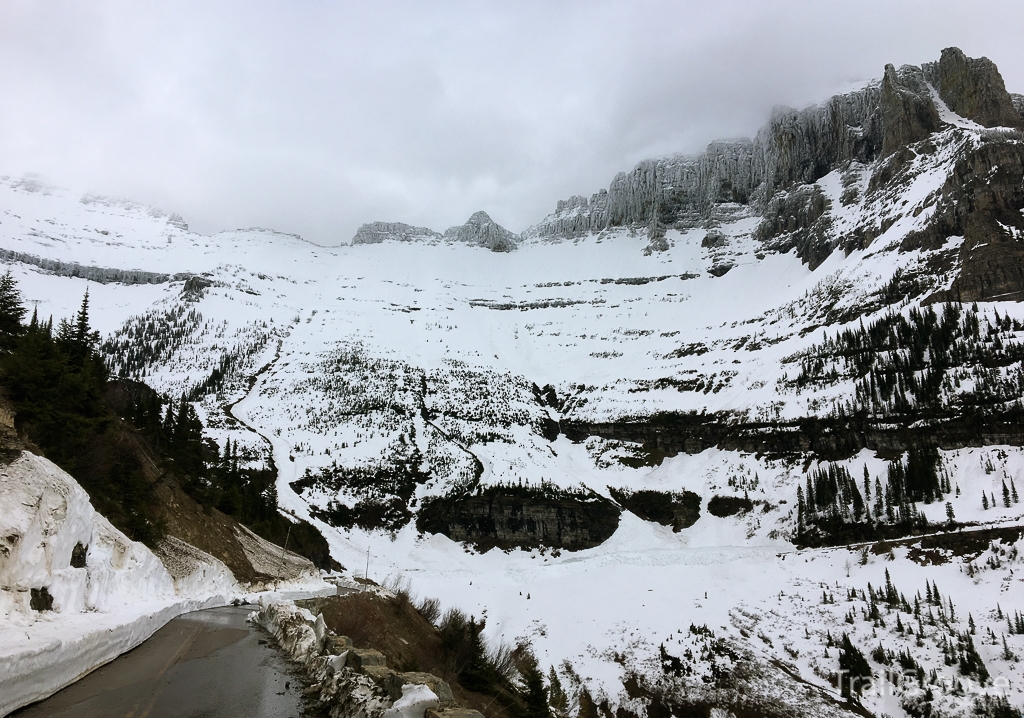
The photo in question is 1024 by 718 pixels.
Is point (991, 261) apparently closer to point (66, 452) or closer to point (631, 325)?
point (631, 325)

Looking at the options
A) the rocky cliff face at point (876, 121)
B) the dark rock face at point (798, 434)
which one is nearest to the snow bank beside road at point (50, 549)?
the dark rock face at point (798, 434)

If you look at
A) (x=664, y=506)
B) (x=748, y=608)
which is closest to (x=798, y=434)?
(x=664, y=506)

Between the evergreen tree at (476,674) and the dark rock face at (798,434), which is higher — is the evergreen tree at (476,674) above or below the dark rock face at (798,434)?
below

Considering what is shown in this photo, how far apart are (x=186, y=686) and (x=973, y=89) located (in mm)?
200845

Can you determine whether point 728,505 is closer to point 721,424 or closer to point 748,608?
point 721,424

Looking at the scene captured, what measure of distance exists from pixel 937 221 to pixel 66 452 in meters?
143

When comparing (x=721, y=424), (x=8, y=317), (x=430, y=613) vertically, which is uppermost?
(x=8, y=317)

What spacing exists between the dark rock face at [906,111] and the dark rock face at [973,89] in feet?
18.7

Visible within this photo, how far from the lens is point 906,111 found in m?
148

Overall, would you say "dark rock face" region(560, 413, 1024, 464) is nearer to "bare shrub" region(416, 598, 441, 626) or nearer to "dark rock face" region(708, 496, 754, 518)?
"dark rock face" region(708, 496, 754, 518)

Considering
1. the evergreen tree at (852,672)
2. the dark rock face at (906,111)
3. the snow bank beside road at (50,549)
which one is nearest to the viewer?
the snow bank beside road at (50,549)

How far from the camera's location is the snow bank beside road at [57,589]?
8.12 meters

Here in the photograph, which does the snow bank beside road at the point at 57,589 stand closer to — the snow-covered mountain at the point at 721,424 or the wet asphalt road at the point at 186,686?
the wet asphalt road at the point at 186,686

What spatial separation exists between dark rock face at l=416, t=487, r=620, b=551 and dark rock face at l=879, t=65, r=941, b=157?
134 metres
